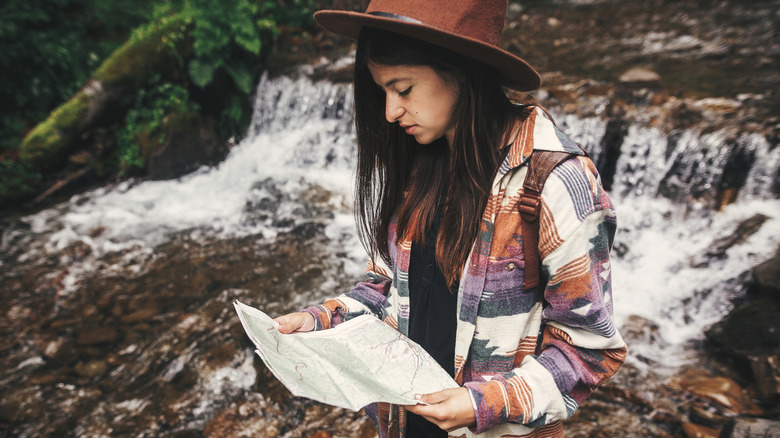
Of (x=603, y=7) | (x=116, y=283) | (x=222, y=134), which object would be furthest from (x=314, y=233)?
(x=603, y=7)

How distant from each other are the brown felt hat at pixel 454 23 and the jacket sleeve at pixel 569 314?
1.04 ft

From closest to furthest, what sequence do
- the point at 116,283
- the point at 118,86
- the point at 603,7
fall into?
the point at 116,283 < the point at 118,86 < the point at 603,7

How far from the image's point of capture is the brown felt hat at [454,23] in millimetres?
962

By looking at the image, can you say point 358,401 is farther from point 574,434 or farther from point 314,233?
point 314,233

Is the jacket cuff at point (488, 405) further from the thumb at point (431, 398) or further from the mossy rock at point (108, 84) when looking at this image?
the mossy rock at point (108, 84)

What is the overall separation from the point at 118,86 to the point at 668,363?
847 cm

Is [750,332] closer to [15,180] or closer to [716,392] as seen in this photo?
[716,392]

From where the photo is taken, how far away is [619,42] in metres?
7.46

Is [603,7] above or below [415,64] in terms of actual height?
above

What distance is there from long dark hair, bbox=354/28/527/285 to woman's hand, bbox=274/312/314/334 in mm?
343

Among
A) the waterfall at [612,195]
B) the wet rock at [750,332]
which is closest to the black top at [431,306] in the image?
the waterfall at [612,195]

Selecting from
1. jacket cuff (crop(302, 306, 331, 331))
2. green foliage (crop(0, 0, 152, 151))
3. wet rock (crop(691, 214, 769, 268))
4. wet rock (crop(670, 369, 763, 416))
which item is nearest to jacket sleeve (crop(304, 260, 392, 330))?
jacket cuff (crop(302, 306, 331, 331))

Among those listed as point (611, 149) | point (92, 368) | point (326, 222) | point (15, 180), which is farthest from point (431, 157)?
point (15, 180)

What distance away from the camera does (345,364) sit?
109cm
